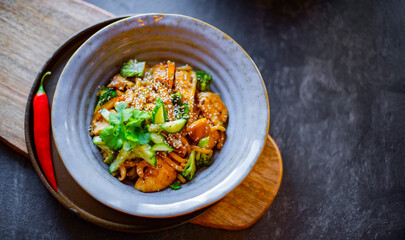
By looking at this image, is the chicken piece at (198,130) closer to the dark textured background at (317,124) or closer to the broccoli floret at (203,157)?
the broccoli floret at (203,157)

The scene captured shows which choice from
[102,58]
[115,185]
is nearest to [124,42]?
[102,58]

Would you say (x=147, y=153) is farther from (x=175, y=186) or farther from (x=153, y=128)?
(x=175, y=186)

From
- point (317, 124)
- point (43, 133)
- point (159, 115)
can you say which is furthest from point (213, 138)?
point (317, 124)

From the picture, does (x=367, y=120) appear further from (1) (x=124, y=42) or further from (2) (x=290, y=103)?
(1) (x=124, y=42)

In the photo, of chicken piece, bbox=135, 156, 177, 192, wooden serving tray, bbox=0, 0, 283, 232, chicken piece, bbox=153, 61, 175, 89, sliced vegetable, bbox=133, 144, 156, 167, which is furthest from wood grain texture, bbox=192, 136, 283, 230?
chicken piece, bbox=153, 61, 175, 89

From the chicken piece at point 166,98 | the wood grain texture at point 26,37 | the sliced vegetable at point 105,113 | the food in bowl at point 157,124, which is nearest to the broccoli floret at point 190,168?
the food in bowl at point 157,124

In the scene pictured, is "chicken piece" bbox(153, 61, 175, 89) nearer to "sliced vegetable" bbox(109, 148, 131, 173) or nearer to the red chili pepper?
"sliced vegetable" bbox(109, 148, 131, 173)
